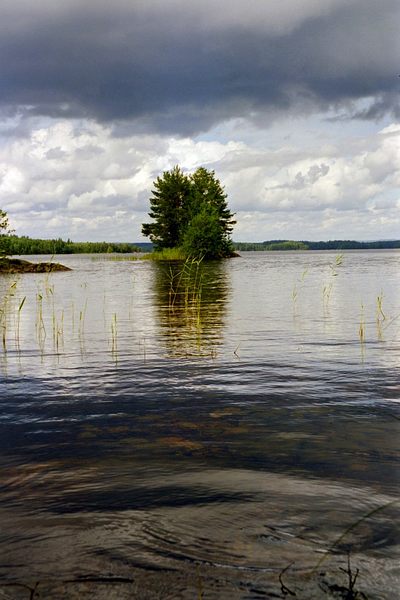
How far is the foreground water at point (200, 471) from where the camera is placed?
4086 mm

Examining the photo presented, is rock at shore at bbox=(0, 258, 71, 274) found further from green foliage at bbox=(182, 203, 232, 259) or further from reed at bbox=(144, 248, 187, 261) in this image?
reed at bbox=(144, 248, 187, 261)

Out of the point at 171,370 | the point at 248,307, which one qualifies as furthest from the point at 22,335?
the point at 248,307

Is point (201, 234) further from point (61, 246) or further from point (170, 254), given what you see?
point (61, 246)

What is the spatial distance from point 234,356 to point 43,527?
9.29m

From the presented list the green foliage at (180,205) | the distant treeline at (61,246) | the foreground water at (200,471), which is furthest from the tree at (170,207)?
the foreground water at (200,471)

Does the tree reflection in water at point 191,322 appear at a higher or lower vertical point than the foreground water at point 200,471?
higher

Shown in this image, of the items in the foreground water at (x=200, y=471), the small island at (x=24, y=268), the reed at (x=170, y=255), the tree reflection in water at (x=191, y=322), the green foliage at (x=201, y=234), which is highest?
the green foliage at (x=201, y=234)

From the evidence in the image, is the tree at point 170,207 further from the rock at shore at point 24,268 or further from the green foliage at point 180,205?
the rock at shore at point 24,268

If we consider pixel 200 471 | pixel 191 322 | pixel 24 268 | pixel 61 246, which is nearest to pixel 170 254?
pixel 24 268

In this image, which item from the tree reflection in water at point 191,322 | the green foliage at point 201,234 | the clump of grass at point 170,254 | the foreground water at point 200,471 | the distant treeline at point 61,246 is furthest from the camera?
the distant treeline at point 61,246

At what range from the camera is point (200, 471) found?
622cm

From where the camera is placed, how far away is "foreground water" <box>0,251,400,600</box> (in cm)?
409

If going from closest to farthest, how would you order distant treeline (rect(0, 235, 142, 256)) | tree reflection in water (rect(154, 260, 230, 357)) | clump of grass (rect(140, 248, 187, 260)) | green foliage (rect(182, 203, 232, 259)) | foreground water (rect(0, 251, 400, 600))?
foreground water (rect(0, 251, 400, 600))
tree reflection in water (rect(154, 260, 230, 357))
green foliage (rect(182, 203, 232, 259))
clump of grass (rect(140, 248, 187, 260))
distant treeline (rect(0, 235, 142, 256))

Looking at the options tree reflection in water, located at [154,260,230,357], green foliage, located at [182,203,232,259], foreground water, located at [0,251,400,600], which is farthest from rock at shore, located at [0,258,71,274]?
foreground water, located at [0,251,400,600]
